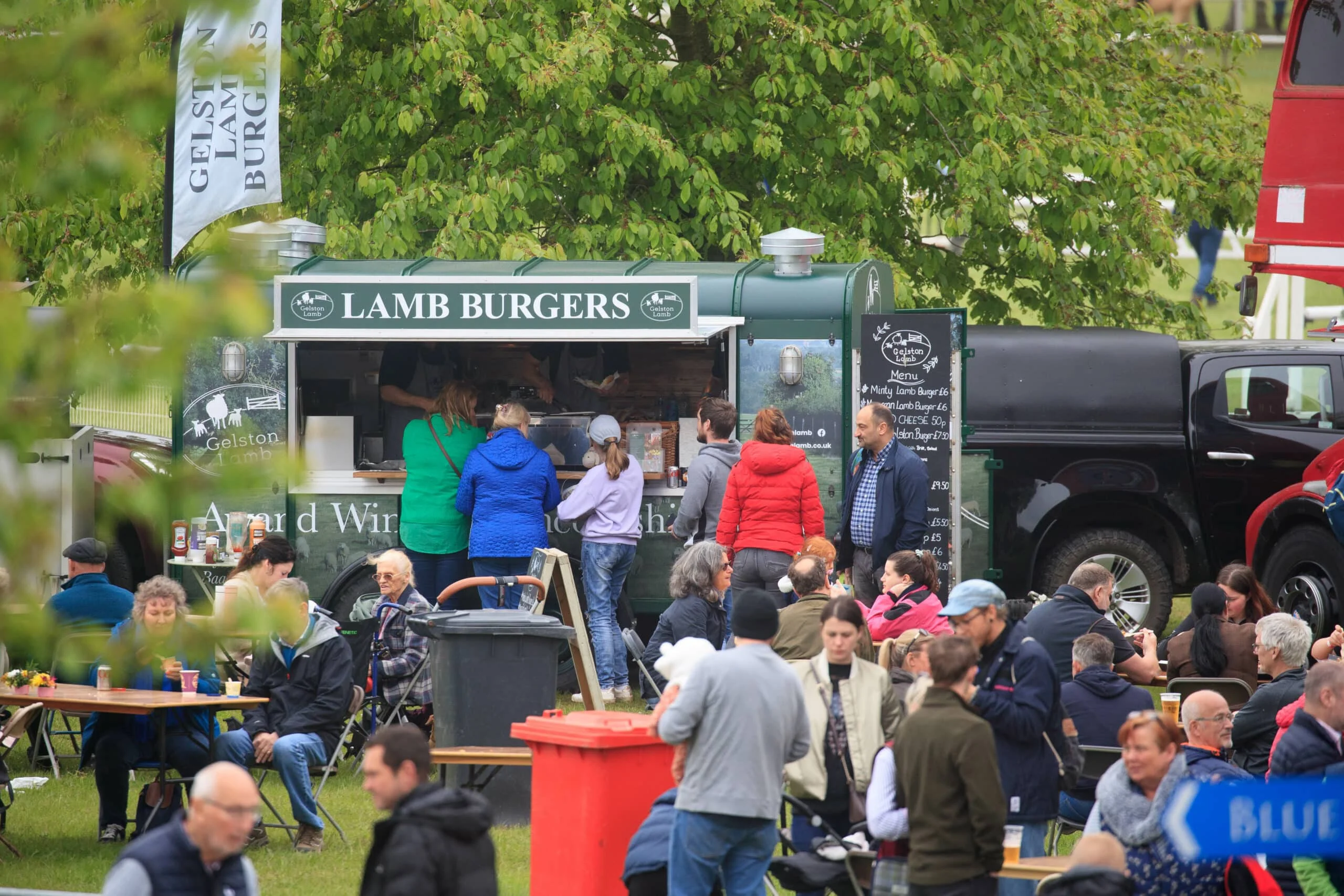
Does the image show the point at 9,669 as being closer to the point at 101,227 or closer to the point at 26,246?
the point at 26,246

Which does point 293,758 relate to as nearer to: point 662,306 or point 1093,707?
point 1093,707

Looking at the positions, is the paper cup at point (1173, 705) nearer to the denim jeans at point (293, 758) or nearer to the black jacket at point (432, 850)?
the denim jeans at point (293, 758)

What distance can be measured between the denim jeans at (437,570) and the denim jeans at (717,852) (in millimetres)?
5864

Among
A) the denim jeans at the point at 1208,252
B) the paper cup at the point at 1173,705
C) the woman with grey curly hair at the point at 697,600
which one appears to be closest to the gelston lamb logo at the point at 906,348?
the woman with grey curly hair at the point at 697,600

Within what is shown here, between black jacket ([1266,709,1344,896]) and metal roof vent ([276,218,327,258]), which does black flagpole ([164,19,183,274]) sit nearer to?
metal roof vent ([276,218,327,258])

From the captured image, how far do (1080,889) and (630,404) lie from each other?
27.2ft

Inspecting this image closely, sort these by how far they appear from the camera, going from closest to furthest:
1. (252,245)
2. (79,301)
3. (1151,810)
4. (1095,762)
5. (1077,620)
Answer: (252,245) < (79,301) < (1151,810) < (1095,762) < (1077,620)

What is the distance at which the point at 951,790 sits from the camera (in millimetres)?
5695

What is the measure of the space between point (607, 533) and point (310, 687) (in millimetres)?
3084

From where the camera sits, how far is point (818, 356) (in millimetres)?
11969

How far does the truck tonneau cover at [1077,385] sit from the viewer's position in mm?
13484

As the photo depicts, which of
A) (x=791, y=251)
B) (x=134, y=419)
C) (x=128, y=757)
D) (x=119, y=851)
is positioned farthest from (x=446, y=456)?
(x=134, y=419)

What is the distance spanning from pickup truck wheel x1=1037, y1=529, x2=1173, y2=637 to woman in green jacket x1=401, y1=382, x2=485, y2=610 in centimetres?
448

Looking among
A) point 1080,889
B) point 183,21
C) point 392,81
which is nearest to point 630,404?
point 392,81
